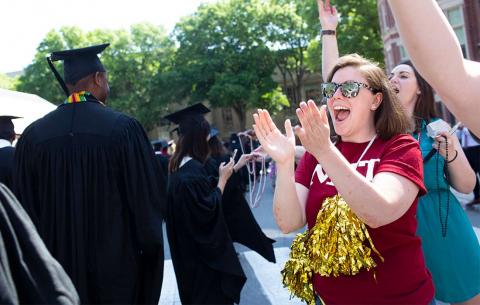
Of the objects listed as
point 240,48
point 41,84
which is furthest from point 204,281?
point 41,84

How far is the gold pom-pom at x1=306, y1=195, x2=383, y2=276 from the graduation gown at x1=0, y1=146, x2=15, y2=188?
3210mm

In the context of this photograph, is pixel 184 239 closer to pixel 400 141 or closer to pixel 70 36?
pixel 400 141

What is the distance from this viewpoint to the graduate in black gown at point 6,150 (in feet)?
15.3

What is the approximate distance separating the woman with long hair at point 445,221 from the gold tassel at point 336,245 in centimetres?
85

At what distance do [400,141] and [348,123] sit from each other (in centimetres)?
22

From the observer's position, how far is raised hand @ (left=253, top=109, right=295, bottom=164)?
219 centimetres

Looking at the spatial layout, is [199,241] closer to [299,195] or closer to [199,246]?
[199,246]

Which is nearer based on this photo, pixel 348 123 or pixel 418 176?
pixel 418 176

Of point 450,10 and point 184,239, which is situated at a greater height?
point 450,10

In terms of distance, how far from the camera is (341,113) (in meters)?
2.43

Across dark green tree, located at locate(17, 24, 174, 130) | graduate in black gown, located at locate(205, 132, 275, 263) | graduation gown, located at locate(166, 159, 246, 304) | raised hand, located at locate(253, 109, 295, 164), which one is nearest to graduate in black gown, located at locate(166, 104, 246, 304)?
graduation gown, located at locate(166, 159, 246, 304)

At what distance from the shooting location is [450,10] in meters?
24.4

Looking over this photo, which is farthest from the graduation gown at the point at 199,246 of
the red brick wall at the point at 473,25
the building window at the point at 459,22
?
the building window at the point at 459,22

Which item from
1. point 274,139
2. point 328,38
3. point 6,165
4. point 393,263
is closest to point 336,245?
point 393,263
